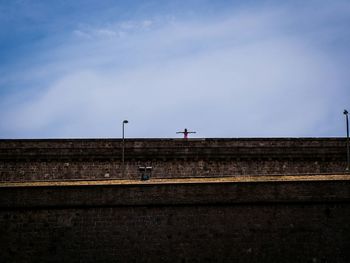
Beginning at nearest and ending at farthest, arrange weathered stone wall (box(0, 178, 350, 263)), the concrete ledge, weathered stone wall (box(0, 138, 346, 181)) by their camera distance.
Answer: weathered stone wall (box(0, 178, 350, 263)), the concrete ledge, weathered stone wall (box(0, 138, 346, 181))

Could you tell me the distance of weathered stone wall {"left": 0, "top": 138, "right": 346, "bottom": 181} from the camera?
1105 inches

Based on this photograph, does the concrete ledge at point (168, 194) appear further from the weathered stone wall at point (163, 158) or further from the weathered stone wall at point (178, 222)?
the weathered stone wall at point (163, 158)

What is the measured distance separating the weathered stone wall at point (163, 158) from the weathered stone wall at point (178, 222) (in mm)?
11008

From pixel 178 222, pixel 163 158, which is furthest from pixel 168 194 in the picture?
pixel 163 158

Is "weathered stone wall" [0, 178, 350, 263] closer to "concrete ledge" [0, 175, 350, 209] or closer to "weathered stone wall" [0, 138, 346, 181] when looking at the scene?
"concrete ledge" [0, 175, 350, 209]

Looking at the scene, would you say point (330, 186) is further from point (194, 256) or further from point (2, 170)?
point (2, 170)

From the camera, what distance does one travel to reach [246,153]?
2855 cm

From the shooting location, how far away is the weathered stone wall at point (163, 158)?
92.1ft

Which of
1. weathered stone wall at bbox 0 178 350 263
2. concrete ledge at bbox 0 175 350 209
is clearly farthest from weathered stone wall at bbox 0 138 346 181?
weathered stone wall at bbox 0 178 350 263

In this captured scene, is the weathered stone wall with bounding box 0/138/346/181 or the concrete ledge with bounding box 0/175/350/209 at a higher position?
the weathered stone wall with bounding box 0/138/346/181

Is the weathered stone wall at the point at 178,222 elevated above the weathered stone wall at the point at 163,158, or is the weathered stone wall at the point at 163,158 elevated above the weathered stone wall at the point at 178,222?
the weathered stone wall at the point at 163,158

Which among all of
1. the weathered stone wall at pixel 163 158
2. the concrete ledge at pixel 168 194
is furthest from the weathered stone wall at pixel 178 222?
the weathered stone wall at pixel 163 158

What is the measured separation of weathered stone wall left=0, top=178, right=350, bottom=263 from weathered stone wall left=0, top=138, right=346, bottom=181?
11.0 metres

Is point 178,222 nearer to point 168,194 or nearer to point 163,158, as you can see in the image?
point 168,194
